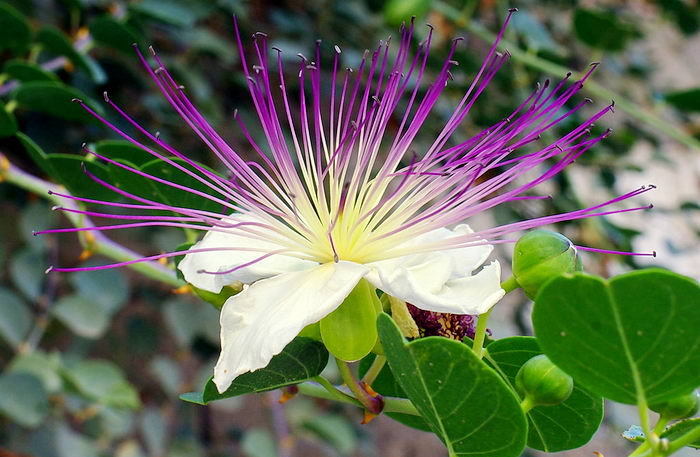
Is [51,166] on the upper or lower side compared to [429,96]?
lower

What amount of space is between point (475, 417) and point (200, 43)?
1110 mm

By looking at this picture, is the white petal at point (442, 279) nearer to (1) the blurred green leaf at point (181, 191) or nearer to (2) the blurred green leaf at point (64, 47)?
(1) the blurred green leaf at point (181, 191)

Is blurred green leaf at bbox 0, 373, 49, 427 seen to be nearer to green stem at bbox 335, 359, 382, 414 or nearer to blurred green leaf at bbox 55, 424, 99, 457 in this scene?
blurred green leaf at bbox 55, 424, 99, 457

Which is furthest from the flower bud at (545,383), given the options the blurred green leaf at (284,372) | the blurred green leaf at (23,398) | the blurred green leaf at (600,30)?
the blurred green leaf at (600,30)

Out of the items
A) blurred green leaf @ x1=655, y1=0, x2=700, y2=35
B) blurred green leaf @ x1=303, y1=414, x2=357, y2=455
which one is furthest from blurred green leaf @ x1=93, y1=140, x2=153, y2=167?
blurred green leaf @ x1=655, y1=0, x2=700, y2=35

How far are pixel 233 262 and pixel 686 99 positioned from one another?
3.60ft

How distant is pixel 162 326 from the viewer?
1.62 m

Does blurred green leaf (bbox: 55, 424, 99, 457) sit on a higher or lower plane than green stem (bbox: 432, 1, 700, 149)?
lower

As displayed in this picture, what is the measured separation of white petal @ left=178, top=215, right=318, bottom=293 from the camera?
516 millimetres

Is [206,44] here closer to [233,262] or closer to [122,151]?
[122,151]

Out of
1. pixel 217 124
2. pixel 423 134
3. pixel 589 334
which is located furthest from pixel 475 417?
pixel 423 134

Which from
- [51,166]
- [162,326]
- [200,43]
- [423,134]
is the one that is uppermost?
[51,166]

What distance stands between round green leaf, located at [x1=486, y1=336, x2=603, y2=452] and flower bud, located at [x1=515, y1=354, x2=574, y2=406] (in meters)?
0.04

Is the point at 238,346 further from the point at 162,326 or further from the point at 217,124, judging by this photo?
the point at 162,326
